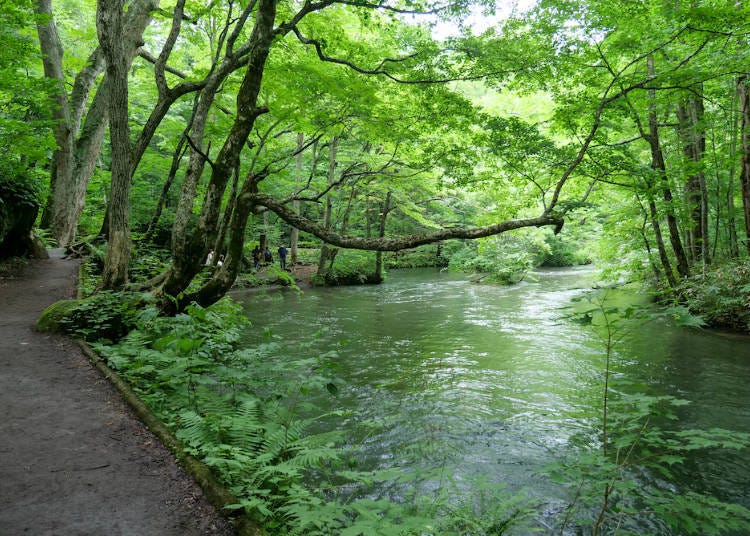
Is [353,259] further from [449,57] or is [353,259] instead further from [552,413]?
[552,413]

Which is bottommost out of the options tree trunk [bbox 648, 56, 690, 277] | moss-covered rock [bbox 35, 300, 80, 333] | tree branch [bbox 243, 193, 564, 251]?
moss-covered rock [bbox 35, 300, 80, 333]

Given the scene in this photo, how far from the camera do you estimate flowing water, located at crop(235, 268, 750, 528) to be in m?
4.70

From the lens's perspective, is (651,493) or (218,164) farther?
(218,164)

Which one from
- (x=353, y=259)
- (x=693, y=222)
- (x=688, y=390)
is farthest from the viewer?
(x=353, y=259)

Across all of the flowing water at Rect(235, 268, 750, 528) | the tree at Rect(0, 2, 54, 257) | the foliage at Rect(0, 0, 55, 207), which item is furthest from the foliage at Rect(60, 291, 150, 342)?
the foliage at Rect(0, 0, 55, 207)

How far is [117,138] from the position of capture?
24.1ft

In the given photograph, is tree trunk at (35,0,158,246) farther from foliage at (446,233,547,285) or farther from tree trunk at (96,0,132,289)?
foliage at (446,233,547,285)

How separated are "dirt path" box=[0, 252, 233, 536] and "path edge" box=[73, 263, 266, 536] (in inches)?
2.0

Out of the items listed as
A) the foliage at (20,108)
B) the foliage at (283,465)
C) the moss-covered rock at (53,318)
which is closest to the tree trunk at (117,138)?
the moss-covered rock at (53,318)

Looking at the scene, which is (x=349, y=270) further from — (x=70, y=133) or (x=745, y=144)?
(x=745, y=144)

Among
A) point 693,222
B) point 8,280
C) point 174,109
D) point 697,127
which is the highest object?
point 174,109

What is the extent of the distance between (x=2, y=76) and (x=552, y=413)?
13.6m

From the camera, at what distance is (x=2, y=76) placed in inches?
387

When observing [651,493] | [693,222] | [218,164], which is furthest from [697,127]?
[218,164]
